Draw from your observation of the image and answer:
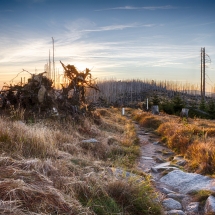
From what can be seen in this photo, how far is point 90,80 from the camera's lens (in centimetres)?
1398

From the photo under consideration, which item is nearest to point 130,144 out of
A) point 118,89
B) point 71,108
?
point 71,108

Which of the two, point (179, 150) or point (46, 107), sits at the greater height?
point (46, 107)

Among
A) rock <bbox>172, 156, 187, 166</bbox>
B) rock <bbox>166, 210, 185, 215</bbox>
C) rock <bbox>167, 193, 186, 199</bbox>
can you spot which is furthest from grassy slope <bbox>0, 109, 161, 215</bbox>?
rock <bbox>172, 156, 187, 166</bbox>

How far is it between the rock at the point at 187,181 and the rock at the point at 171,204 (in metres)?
0.69

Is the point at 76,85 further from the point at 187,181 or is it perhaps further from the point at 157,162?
the point at 187,181

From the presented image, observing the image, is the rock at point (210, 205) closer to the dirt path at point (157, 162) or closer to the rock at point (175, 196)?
the dirt path at point (157, 162)

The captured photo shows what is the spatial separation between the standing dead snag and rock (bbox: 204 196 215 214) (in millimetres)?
8658

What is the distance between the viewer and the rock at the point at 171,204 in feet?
14.6

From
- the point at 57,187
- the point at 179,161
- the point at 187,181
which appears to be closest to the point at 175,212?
the point at 187,181

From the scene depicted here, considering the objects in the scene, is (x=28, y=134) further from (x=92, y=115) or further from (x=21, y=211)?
(x=92, y=115)

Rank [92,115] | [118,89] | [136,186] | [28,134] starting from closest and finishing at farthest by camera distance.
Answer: [136,186] < [28,134] < [92,115] < [118,89]

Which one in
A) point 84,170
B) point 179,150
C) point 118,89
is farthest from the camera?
point 118,89

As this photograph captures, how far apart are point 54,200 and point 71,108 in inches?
338

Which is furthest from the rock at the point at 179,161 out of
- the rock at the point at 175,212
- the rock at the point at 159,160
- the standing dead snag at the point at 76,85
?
the standing dead snag at the point at 76,85
